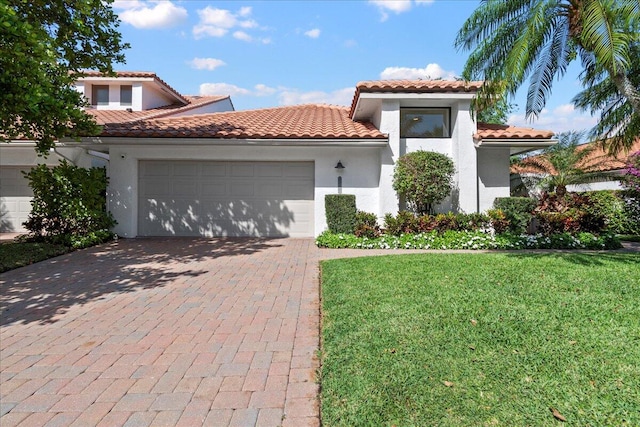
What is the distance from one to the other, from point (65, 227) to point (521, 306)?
10.8 metres

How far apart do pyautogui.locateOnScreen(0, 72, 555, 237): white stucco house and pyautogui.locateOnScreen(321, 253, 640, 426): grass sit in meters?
5.64

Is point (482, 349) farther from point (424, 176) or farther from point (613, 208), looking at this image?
point (613, 208)

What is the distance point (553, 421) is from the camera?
8.22 ft

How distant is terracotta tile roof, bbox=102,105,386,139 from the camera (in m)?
11.0

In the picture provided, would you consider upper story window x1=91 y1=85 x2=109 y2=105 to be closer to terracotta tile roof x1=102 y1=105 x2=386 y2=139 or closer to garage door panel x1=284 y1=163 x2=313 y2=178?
terracotta tile roof x1=102 y1=105 x2=386 y2=139

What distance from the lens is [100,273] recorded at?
719 cm

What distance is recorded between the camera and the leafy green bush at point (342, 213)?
1098 centimetres

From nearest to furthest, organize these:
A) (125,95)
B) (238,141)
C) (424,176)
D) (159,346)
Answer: (159,346) → (424,176) → (238,141) → (125,95)

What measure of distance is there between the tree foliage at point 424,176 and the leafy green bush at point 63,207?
864 cm

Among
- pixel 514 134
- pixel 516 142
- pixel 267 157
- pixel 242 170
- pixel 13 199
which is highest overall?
pixel 514 134

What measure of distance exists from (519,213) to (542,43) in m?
4.47

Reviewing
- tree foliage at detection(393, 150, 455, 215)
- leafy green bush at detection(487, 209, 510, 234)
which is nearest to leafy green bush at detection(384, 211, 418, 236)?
tree foliage at detection(393, 150, 455, 215)

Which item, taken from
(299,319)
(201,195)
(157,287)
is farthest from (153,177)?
(299,319)

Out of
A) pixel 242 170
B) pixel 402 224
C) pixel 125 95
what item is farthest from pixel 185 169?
pixel 125 95
